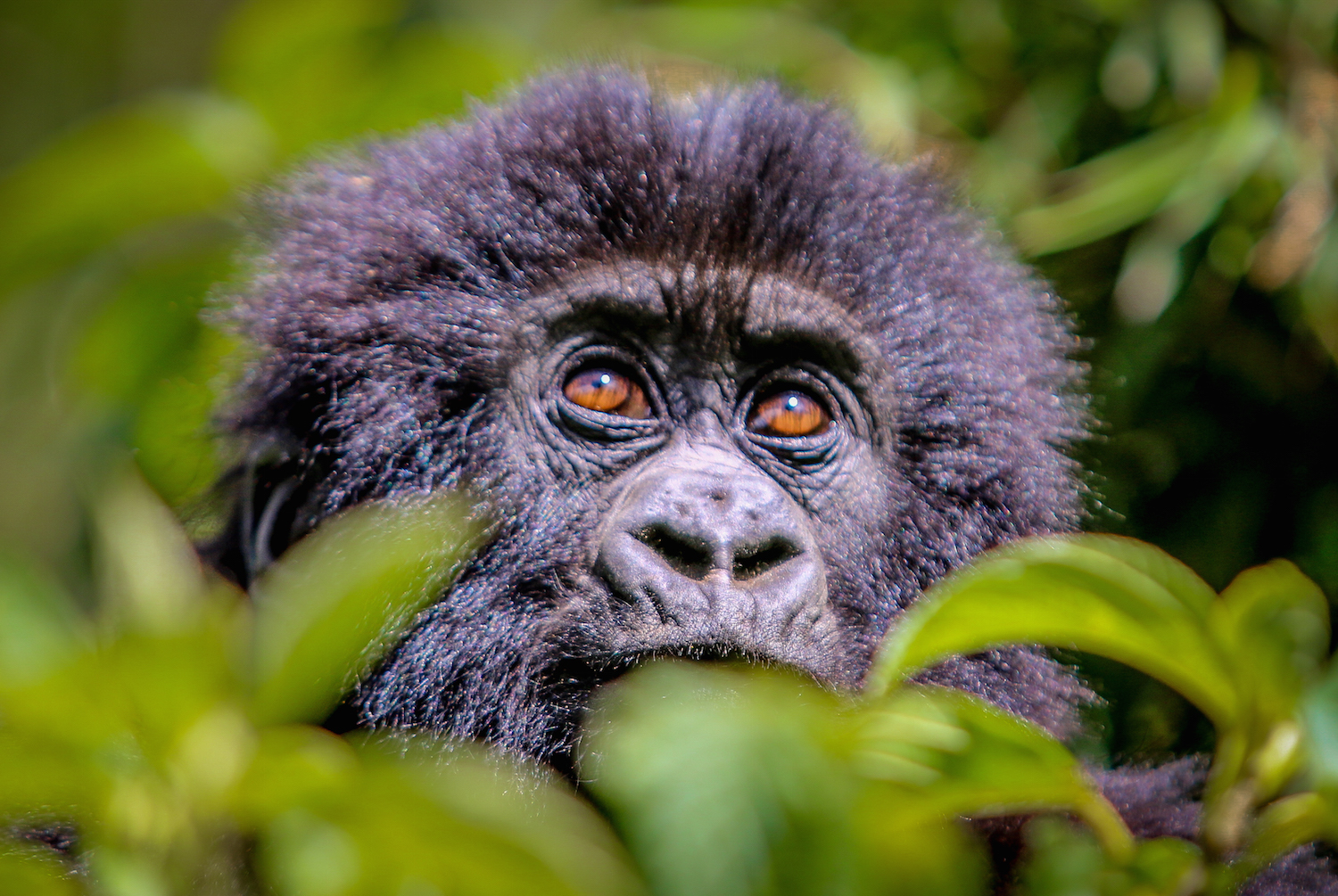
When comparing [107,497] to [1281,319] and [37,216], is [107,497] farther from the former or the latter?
[1281,319]

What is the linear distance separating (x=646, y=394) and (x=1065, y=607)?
5.04 feet

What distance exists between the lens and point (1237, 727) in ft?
3.60

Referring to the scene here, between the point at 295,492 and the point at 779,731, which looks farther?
the point at 295,492

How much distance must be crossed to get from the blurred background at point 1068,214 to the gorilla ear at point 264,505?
170 millimetres

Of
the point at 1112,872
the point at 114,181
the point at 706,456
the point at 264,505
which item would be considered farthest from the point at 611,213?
the point at 1112,872

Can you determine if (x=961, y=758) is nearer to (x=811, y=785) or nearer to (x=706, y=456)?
(x=811, y=785)

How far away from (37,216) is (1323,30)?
124 inches

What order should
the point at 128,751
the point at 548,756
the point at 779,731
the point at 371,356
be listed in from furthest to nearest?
the point at 371,356 → the point at 548,756 → the point at 128,751 → the point at 779,731

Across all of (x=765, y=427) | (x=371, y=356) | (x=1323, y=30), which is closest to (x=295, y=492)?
(x=371, y=356)

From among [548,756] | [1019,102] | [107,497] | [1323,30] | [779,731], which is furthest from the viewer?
[1019,102]

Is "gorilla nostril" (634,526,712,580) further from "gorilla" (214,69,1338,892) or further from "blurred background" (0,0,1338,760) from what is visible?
"blurred background" (0,0,1338,760)

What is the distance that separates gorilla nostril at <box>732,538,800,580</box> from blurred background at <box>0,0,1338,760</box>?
43.0 inches

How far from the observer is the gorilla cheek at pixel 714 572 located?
195 centimetres

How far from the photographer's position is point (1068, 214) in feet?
10.0
